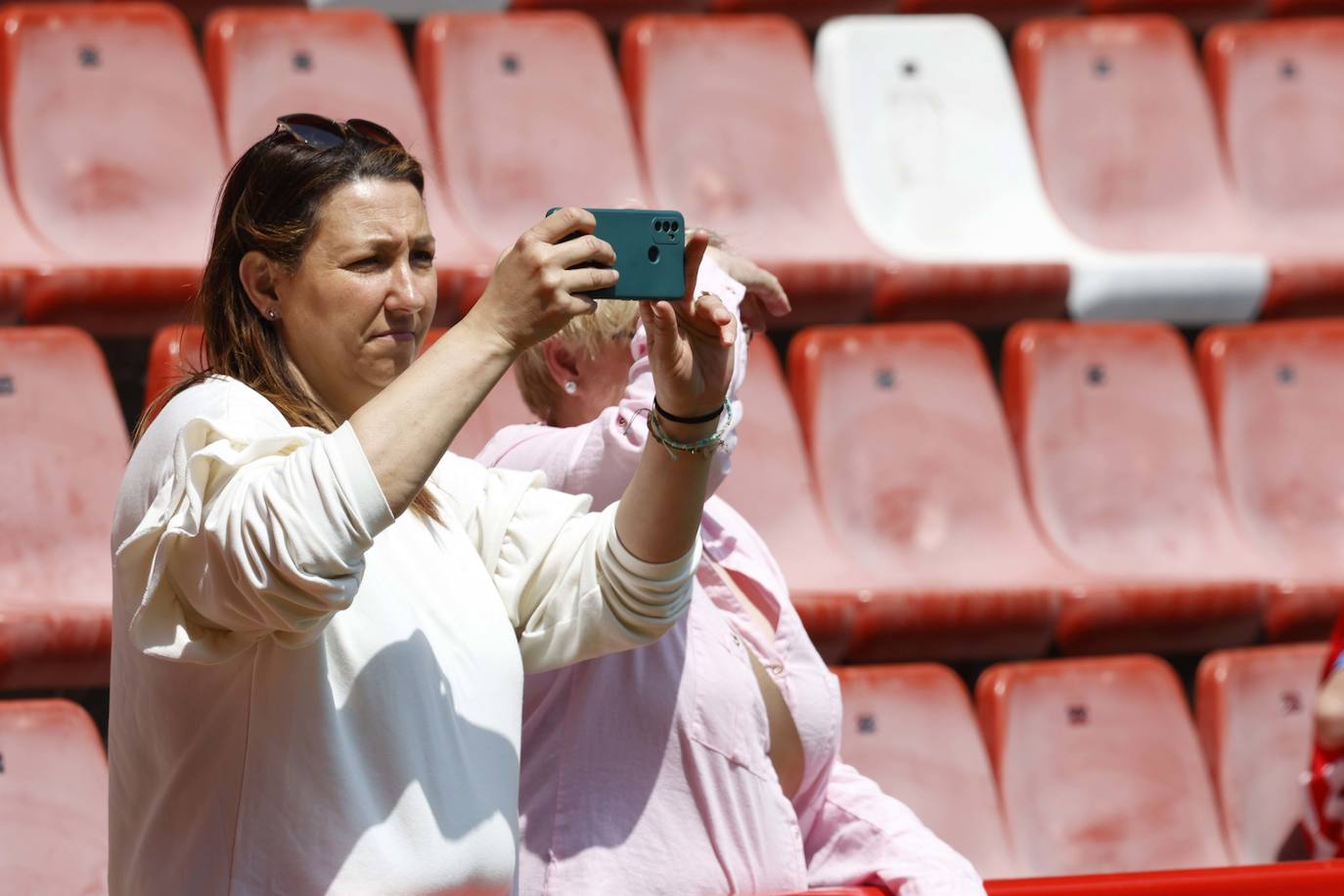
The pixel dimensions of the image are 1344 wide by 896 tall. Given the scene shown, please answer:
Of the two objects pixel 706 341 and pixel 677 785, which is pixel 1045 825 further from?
pixel 706 341

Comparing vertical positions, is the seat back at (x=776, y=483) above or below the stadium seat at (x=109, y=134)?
below

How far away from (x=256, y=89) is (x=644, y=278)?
4.12 feet

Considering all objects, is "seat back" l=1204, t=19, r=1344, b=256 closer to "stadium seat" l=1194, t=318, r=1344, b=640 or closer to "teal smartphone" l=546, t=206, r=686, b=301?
"stadium seat" l=1194, t=318, r=1344, b=640

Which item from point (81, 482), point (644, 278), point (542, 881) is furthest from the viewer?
point (81, 482)

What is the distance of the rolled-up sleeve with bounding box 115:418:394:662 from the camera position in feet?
2.48

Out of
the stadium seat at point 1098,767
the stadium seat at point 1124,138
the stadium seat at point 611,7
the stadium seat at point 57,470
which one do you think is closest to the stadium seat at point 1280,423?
the stadium seat at point 1124,138

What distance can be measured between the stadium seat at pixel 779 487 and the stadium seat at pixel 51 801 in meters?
0.67

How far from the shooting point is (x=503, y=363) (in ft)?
2.62

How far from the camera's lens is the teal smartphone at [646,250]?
87 centimetres

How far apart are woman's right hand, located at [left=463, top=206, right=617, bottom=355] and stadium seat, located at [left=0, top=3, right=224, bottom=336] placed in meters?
1.13

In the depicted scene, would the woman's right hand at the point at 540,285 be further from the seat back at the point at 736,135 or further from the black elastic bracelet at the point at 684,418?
the seat back at the point at 736,135

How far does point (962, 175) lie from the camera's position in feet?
7.45

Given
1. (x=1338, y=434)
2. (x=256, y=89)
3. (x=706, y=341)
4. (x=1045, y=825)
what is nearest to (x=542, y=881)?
(x=706, y=341)

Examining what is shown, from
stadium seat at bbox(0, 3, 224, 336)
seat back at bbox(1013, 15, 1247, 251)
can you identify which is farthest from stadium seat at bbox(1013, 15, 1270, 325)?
stadium seat at bbox(0, 3, 224, 336)
